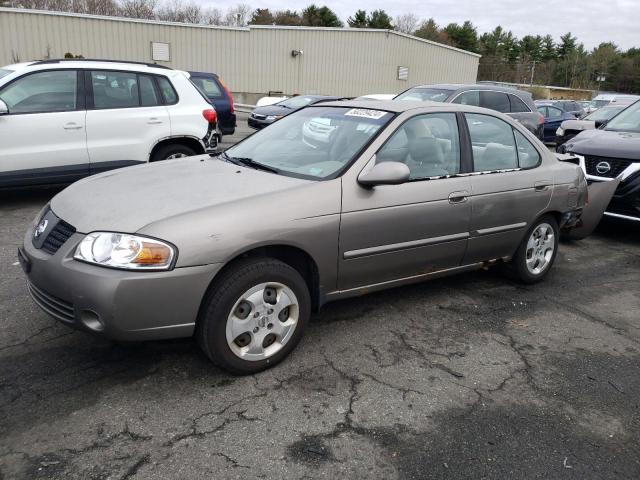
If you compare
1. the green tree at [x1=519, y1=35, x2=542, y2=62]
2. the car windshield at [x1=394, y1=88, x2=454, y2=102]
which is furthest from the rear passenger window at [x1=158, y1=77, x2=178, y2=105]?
the green tree at [x1=519, y1=35, x2=542, y2=62]

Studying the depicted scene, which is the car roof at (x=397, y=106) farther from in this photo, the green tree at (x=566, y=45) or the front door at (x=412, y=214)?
the green tree at (x=566, y=45)

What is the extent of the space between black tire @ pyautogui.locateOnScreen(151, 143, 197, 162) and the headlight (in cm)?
459

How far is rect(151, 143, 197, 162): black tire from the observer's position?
7.26m

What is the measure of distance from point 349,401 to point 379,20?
230 ft

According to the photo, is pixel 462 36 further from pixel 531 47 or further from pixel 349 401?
pixel 349 401

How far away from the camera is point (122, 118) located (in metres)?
6.82

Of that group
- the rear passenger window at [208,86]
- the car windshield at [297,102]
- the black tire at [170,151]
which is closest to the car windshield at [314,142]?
the black tire at [170,151]

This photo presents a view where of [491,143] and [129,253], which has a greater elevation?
[491,143]

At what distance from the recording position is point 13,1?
165 ft

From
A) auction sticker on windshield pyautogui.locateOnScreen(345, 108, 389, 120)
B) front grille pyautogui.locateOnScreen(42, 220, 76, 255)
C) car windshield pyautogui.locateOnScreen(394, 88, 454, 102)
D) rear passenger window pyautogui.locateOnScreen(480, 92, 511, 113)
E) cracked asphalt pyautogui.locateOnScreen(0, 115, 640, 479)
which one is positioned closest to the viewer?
cracked asphalt pyautogui.locateOnScreen(0, 115, 640, 479)

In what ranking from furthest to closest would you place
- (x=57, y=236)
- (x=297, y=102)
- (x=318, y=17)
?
(x=318, y=17)
(x=297, y=102)
(x=57, y=236)

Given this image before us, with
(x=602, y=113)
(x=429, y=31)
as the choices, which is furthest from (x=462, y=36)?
(x=602, y=113)

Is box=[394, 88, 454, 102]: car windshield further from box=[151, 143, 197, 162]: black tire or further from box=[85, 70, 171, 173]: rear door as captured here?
box=[85, 70, 171, 173]: rear door

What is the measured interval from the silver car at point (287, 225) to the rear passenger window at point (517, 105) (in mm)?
6959
